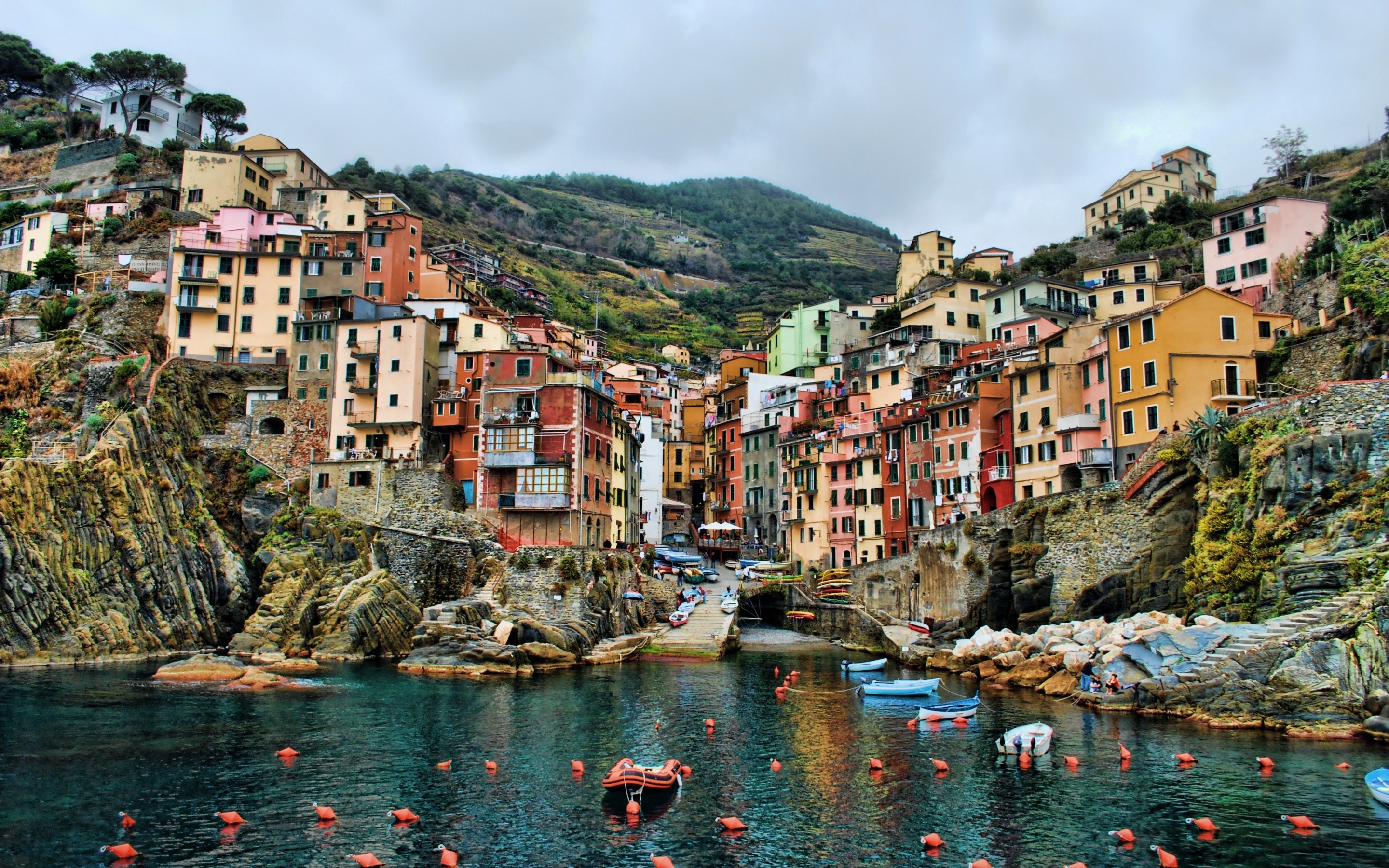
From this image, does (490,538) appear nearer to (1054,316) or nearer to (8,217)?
(1054,316)

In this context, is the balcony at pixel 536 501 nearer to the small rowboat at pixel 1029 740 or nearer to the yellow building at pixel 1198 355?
the yellow building at pixel 1198 355

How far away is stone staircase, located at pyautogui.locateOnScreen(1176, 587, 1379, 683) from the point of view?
35.2 metres

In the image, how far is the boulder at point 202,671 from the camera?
47.7 metres

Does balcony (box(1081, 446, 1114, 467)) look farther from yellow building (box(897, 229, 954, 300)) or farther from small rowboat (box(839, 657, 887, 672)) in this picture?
yellow building (box(897, 229, 954, 300))

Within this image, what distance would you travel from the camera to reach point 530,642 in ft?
181

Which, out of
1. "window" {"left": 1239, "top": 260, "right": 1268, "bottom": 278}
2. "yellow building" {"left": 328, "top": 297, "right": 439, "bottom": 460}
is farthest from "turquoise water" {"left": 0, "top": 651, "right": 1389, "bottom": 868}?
"window" {"left": 1239, "top": 260, "right": 1268, "bottom": 278}

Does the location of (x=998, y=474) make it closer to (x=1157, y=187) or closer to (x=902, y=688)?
(x=902, y=688)

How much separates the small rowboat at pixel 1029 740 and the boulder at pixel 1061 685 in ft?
36.8

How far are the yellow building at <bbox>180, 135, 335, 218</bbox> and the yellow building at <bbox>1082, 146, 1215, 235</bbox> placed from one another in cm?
9065

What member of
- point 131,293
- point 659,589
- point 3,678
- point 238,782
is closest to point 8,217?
point 131,293

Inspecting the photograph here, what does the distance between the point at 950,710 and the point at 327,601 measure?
3843cm

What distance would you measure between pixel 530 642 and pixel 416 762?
75.3ft

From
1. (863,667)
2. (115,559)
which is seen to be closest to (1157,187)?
(863,667)

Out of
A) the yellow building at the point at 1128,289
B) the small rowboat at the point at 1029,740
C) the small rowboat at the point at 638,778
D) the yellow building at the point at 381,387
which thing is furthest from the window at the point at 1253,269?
the small rowboat at the point at 638,778
